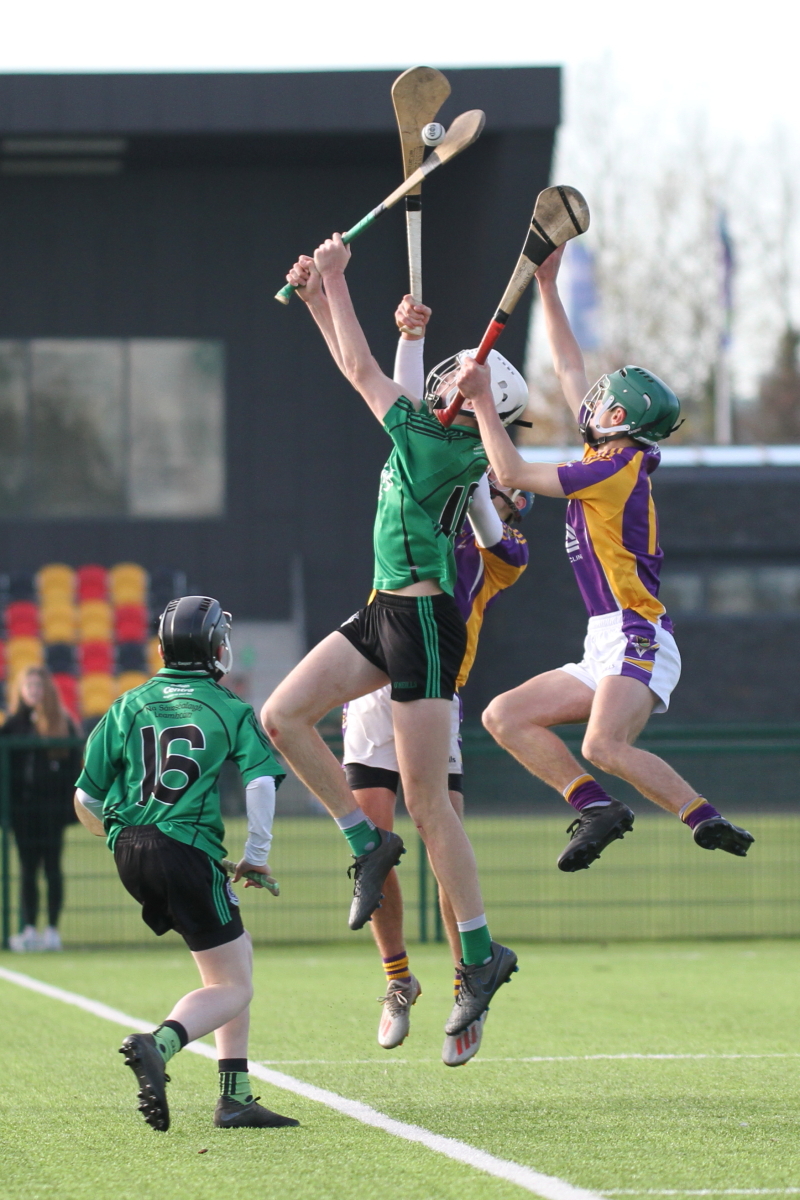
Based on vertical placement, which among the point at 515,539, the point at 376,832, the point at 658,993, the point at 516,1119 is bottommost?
the point at 658,993

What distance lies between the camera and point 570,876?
13445mm

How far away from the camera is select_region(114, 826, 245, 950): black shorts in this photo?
5.74m

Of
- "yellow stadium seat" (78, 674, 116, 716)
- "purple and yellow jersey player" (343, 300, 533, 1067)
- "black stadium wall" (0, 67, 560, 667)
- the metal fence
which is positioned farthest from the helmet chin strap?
"black stadium wall" (0, 67, 560, 667)

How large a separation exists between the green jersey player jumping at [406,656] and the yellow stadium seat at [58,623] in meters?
18.7

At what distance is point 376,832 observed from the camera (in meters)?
6.45

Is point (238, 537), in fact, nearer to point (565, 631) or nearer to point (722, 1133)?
point (565, 631)

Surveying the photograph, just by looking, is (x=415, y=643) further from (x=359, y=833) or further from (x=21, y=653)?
(x=21, y=653)

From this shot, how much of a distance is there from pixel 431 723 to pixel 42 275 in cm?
2153

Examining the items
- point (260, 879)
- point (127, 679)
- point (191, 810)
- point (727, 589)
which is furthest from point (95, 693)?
point (260, 879)

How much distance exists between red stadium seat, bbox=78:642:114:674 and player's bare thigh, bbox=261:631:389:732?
18504 mm

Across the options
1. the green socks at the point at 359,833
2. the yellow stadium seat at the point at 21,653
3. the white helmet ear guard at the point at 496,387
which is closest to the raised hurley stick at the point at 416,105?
the white helmet ear guard at the point at 496,387

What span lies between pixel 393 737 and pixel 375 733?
0.31 ft

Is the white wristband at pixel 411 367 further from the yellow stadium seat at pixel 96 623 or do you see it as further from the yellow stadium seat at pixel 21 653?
the yellow stadium seat at pixel 96 623

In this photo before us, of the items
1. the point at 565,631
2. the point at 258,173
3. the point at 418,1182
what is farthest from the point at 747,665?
the point at 418,1182
